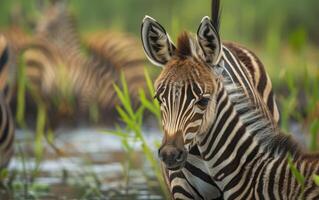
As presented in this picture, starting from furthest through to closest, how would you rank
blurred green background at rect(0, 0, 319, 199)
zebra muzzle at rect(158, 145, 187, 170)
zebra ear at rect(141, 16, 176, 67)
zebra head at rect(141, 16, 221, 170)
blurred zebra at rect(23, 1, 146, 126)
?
blurred green background at rect(0, 0, 319, 199)
blurred zebra at rect(23, 1, 146, 126)
zebra ear at rect(141, 16, 176, 67)
zebra head at rect(141, 16, 221, 170)
zebra muzzle at rect(158, 145, 187, 170)

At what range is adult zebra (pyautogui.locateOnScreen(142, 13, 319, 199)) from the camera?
7168mm

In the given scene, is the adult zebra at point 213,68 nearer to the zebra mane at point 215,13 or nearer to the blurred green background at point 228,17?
the zebra mane at point 215,13

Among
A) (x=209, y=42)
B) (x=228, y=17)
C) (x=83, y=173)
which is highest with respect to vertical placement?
(x=228, y=17)

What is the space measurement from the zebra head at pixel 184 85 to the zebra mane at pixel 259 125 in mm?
229

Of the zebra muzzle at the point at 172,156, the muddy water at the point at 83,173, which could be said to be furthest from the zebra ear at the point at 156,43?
the muddy water at the point at 83,173

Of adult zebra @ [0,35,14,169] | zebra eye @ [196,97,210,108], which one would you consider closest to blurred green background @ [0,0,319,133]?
adult zebra @ [0,35,14,169]

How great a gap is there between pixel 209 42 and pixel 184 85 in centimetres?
36

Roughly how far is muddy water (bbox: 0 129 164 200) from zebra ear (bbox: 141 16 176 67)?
2158 mm

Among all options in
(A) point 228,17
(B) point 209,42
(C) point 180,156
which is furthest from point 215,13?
(A) point 228,17

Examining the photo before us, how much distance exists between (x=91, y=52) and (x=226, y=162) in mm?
10248

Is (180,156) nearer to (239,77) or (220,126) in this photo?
(220,126)

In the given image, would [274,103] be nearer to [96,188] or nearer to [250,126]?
[250,126]

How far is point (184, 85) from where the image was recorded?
7.24m

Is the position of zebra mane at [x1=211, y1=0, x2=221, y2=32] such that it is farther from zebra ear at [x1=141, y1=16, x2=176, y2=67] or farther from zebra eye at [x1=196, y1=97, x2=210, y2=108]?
zebra eye at [x1=196, y1=97, x2=210, y2=108]
